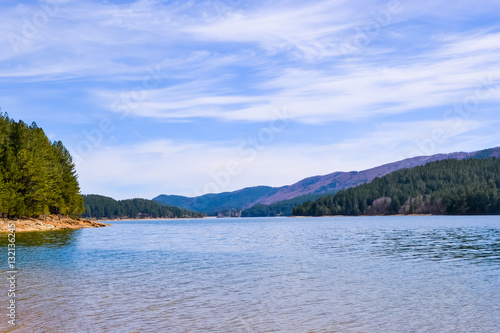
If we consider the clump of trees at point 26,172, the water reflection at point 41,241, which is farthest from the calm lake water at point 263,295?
the clump of trees at point 26,172

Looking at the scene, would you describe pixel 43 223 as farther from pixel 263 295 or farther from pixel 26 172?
pixel 263 295

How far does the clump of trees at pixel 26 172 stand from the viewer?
94.5 m

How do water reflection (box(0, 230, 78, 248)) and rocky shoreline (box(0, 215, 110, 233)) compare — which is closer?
water reflection (box(0, 230, 78, 248))

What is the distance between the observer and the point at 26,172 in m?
99.2

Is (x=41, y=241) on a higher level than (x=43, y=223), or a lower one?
lower

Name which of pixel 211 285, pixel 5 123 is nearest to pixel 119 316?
pixel 211 285

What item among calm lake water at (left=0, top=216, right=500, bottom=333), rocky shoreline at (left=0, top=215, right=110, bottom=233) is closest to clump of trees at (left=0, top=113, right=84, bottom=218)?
rocky shoreline at (left=0, top=215, right=110, bottom=233)

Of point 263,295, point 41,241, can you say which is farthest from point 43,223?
point 263,295

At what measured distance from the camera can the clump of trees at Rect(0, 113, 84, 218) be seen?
310 ft

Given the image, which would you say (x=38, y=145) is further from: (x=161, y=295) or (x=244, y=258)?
(x=161, y=295)

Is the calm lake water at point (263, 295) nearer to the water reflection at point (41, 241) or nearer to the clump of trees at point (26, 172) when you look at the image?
the water reflection at point (41, 241)

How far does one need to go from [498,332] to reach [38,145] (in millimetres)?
113039

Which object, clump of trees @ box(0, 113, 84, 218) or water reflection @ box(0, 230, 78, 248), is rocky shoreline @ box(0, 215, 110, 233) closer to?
clump of trees @ box(0, 113, 84, 218)

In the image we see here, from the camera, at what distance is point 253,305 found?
22.8 meters
